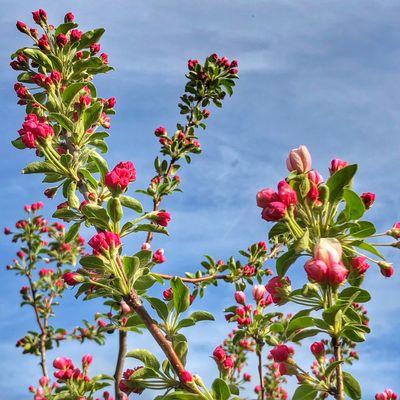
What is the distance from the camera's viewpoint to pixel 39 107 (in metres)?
3.43

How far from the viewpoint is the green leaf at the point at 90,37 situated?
3.48m

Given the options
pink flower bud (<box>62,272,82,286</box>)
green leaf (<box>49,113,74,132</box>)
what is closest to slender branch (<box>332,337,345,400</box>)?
pink flower bud (<box>62,272,82,286</box>)

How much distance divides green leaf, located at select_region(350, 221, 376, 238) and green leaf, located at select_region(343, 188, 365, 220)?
49 mm

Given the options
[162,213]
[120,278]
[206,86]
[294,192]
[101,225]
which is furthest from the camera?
[206,86]

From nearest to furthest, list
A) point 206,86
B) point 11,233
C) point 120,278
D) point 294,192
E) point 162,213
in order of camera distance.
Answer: point 294,192 → point 120,278 → point 162,213 → point 206,86 → point 11,233

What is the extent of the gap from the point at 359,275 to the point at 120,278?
0.97 m

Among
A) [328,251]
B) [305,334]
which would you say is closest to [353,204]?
[328,251]

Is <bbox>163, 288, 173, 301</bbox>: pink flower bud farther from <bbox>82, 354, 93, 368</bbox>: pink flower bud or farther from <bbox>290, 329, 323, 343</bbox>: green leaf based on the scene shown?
<bbox>82, 354, 93, 368</bbox>: pink flower bud

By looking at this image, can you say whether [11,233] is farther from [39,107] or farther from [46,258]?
[39,107]

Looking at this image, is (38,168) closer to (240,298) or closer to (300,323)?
(300,323)

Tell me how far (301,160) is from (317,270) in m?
0.48

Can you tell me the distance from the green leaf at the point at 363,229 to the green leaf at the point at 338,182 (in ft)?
0.40

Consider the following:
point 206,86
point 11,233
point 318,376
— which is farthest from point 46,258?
point 318,376

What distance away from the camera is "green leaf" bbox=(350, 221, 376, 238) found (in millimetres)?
1961
